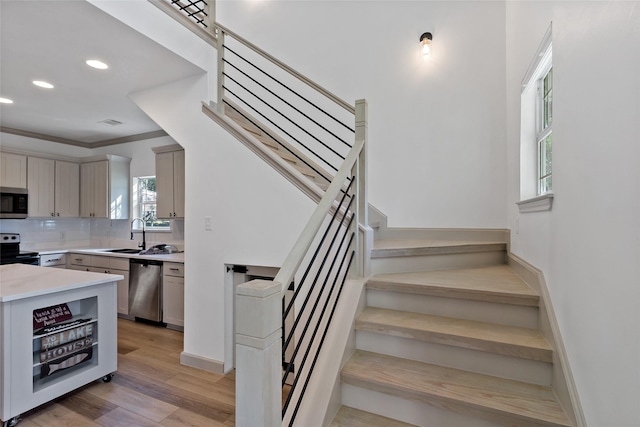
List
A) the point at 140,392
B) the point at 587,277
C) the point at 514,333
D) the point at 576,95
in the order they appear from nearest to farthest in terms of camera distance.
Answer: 1. the point at 587,277
2. the point at 576,95
3. the point at 514,333
4. the point at 140,392

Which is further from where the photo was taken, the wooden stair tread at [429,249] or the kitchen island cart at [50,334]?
the wooden stair tread at [429,249]

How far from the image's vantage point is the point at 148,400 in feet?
7.95

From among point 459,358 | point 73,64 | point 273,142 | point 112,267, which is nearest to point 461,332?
point 459,358

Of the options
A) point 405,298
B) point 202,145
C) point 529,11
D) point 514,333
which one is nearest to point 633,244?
point 514,333

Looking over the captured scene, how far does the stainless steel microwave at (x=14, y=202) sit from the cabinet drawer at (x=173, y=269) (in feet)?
8.17

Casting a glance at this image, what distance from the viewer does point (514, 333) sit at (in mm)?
1592

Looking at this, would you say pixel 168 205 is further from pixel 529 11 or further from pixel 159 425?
pixel 529 11

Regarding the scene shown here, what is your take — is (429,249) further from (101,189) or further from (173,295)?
(101,189)

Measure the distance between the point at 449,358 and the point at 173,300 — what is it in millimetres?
3469

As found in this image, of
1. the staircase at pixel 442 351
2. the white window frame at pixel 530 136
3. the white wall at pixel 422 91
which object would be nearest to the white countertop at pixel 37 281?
the staircase at pixel 442 351

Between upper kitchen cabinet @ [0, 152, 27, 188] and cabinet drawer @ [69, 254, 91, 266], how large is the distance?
125 cm

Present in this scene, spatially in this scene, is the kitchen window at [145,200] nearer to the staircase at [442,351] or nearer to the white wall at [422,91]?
the white wall at [422,91]

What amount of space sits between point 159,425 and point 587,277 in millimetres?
2613

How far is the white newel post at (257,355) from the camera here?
971mm
